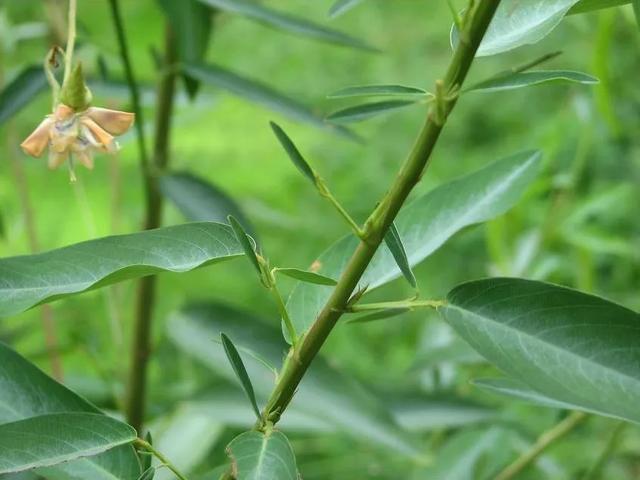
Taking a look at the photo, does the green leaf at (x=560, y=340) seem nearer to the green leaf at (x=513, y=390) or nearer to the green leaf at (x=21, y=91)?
the green leaf at (x=513, y=390)

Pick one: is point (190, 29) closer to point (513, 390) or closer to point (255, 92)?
point (255, 92)

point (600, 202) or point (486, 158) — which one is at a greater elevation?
point (486, 158)

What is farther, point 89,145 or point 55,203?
point 55,203

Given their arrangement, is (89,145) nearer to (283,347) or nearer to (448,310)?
(448,310)

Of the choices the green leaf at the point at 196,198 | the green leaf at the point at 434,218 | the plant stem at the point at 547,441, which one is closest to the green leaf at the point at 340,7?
the green leaf at the point at 434,218

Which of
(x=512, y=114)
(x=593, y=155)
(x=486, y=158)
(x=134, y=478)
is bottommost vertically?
(x=134, y=478)

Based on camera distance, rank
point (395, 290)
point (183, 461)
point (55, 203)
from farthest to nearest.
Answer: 1. point (395, 290)
2. point (55, 203)
3. point (183, 461)

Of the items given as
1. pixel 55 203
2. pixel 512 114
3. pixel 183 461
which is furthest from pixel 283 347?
pixel 512 114
